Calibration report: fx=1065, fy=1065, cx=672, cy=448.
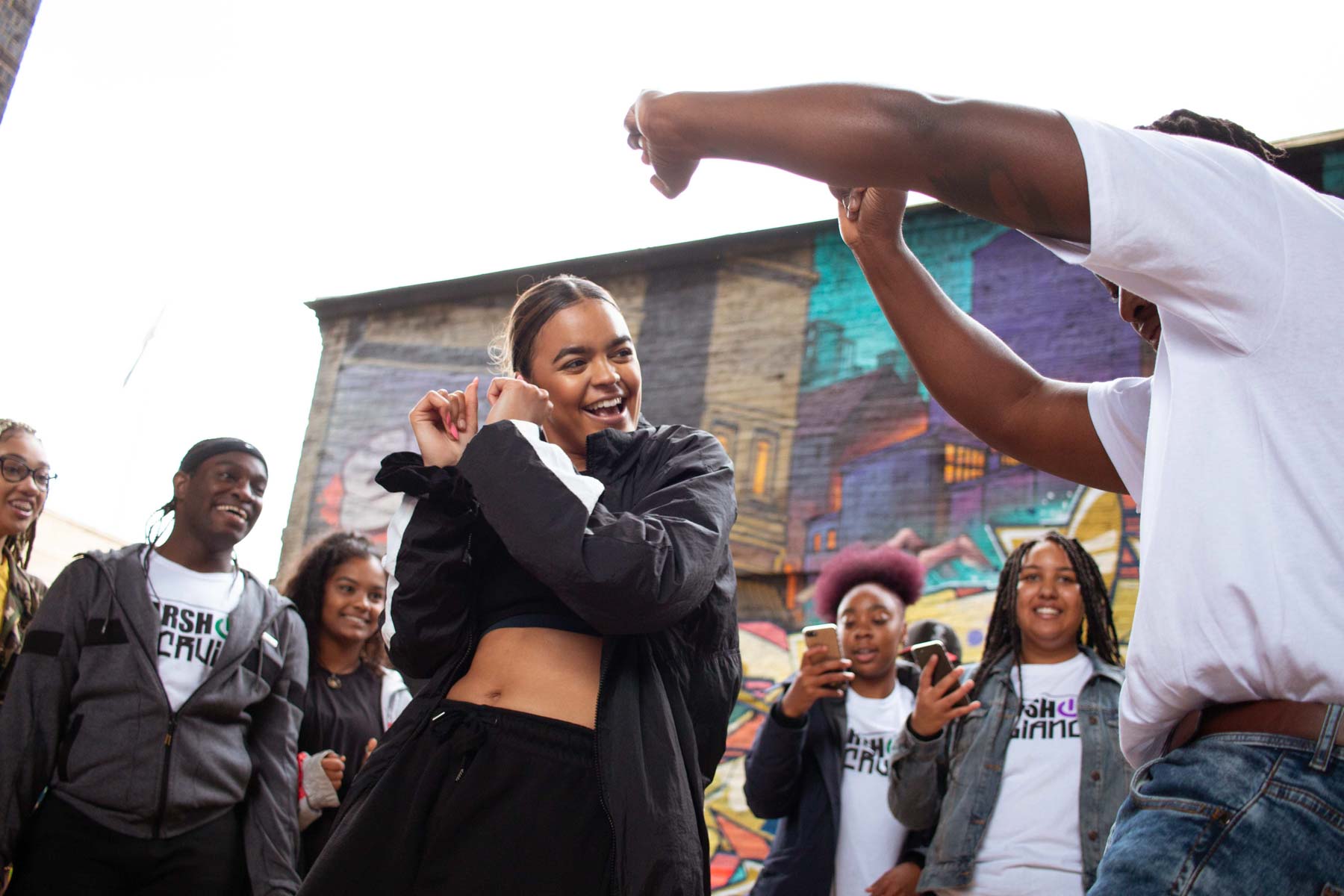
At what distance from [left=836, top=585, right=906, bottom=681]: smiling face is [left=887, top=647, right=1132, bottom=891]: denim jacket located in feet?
2.63

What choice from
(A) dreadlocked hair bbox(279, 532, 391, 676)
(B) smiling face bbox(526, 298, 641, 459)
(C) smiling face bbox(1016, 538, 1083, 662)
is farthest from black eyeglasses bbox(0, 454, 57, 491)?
(C) smiling face bbox(1016, 538, 1083, 662)

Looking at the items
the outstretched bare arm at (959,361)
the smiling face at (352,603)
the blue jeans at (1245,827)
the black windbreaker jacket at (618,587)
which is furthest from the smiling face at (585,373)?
the smiling face at (352,603)

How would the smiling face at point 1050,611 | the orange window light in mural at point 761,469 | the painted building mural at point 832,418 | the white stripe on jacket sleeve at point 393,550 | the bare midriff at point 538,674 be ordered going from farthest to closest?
the orange window light in mural at point 761,469, the painted building mural at point 832,418, the smiling face at point 1050,611, the white stripe on jacket sleeve at point 393,550, the bare midriff at point 538,674

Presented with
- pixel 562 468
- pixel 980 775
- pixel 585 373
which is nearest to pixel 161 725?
pixel 585 373

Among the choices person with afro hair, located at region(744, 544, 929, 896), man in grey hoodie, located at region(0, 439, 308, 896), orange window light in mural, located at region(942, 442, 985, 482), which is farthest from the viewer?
orange window light in mural, located at region(942, 442, 985, 482)

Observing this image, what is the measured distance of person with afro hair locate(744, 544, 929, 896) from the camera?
13.7ft

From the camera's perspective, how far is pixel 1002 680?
154 inches

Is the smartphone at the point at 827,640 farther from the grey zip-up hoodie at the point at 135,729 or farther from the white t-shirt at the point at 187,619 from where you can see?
the white t-shirt at the point at 187,619

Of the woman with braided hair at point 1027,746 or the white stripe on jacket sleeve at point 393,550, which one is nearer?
the white stripe on jacket sleeve at point 393,550

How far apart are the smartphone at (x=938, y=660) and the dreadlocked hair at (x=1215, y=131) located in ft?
8.05

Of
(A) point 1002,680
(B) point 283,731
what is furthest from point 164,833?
(A) point 1002,680

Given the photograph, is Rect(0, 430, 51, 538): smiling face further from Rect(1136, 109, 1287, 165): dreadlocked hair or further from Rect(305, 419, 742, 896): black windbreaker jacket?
Rect(1136, 109, 1287, 165): dreadlocked hair

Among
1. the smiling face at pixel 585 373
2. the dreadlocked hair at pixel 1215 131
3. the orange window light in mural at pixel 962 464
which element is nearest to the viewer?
the dreadlocked hair at pixel 1215 131

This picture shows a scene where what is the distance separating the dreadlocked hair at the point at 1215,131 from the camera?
1.66m
